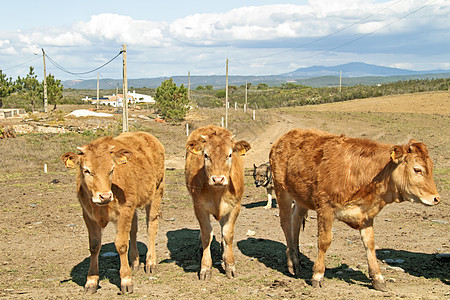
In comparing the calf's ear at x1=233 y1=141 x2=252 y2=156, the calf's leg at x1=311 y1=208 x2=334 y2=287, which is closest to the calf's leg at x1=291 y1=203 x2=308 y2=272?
the calf's leg at x1=311 y1=208 x2=334 y2=287

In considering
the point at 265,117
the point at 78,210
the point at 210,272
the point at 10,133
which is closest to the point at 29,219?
the point at 78,210

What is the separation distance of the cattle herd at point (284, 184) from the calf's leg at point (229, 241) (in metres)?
0.02

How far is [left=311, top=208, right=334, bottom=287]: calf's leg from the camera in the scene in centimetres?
793

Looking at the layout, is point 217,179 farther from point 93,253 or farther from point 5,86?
point 5,86

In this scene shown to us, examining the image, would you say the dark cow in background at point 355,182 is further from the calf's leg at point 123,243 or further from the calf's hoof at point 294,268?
the calf's leg at point 123,243

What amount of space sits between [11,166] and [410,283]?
71.7 feet

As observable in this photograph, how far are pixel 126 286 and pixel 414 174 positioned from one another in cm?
511

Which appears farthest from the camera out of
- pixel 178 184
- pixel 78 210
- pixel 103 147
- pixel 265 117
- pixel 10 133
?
pixel 265 117

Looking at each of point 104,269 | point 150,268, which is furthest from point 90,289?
point 150,268

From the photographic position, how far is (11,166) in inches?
961

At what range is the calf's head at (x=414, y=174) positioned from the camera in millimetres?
7574

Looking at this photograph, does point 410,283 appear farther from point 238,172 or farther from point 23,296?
point 23,296

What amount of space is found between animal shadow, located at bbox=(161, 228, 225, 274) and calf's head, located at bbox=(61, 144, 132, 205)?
8.72 ft

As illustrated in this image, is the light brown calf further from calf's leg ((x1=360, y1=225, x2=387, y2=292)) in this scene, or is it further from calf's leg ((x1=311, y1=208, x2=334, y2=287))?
calf's leg ((x1=360, y1=225, x2=387, y2=292))
